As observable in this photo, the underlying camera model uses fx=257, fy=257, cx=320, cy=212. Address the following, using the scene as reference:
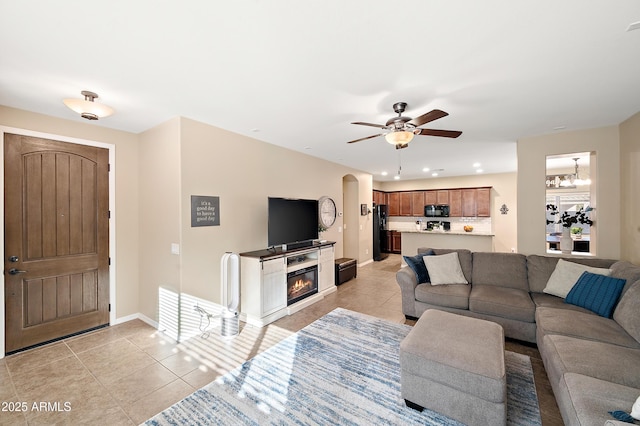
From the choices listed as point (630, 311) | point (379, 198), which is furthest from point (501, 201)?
point (630, 311)

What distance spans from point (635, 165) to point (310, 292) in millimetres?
4695

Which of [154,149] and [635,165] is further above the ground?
[154,149]

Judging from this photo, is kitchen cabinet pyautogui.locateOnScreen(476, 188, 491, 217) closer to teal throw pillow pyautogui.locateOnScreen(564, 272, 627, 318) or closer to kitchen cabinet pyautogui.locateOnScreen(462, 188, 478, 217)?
kitchen cabinet pyautogui.locateOnScreen(462, 188, 478, 217)

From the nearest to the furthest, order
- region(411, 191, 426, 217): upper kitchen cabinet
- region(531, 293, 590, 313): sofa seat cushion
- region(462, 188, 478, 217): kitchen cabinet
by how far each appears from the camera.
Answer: region(531, 293, 590, 313): sofa seat cushion < region(462, 188, 478, 217): kitchen cabinet < region(411, 191, 426, 217): upper kitchen cabinet

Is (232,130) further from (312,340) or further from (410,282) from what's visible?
(410,282)

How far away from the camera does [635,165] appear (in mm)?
3180

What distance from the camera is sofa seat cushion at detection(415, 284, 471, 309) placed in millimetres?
3314

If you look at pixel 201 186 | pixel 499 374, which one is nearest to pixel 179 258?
pixel 201 186

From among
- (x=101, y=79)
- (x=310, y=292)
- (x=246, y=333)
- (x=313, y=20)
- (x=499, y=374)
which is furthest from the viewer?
(x=310, y=292)

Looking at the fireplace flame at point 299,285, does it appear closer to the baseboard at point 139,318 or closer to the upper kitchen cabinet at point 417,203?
the baseboard at point 139,318

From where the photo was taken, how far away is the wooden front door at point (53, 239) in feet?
9.32

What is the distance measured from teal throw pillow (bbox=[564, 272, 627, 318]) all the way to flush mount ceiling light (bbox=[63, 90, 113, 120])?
5317 millimetres

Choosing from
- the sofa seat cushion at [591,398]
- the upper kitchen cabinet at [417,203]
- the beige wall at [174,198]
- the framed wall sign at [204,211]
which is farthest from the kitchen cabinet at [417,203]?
the sofa seat cushion at [591,398]

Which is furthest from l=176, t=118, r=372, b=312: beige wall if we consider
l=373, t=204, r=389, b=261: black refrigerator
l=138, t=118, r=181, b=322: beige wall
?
l=373, t=204, r=389, b=261: black refrigerator
